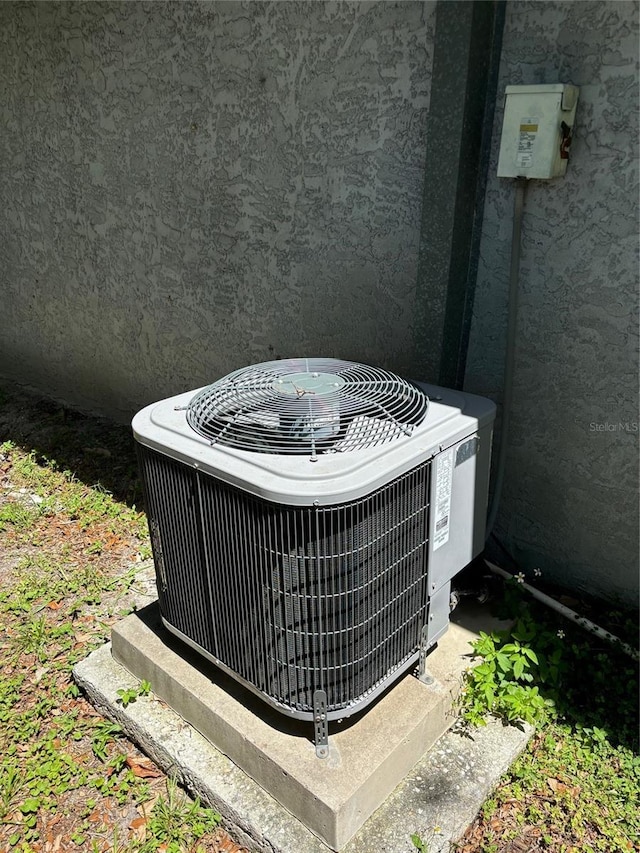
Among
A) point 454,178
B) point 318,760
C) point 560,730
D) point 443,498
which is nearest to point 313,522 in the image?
point 443,498

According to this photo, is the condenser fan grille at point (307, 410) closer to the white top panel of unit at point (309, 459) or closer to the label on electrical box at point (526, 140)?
the white top panel of unit at point (309, 459)

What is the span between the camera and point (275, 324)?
371cm

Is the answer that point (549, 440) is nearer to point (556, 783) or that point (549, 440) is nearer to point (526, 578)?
point (526, 578)

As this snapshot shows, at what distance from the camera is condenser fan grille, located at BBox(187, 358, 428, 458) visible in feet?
6.57

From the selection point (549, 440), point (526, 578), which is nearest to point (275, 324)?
point (549, 440)

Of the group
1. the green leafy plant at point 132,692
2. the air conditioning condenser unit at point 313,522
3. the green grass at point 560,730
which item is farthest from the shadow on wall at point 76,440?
the green grass at point 560,730

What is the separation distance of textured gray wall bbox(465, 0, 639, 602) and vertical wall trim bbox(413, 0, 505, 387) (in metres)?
0.06

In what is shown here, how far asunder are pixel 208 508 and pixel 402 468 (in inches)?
24.6

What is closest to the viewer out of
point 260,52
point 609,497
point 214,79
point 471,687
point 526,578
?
point 471,687

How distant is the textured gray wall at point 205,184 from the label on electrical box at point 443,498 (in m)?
1.05

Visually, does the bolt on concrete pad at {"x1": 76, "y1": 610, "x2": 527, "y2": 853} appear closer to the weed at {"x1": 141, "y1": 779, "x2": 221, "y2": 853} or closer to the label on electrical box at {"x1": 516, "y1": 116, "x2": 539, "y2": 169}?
the weed at {"x1": 141, "y1": 779, "x2": 221, "y2": 853}

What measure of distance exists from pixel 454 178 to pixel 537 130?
13.9 inches

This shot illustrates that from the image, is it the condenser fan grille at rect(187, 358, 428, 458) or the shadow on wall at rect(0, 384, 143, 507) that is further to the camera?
the shadow on wall at rect(0, 384, 143, 507)

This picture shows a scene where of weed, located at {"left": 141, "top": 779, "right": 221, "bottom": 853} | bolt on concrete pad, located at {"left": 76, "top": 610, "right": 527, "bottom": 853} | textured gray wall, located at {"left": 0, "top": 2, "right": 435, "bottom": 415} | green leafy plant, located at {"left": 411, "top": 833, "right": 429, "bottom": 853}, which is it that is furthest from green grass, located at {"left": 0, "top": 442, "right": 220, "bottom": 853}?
textured gray wall, located at {"left": 0, "top": 2, "right": 435, "bottom": 415}
